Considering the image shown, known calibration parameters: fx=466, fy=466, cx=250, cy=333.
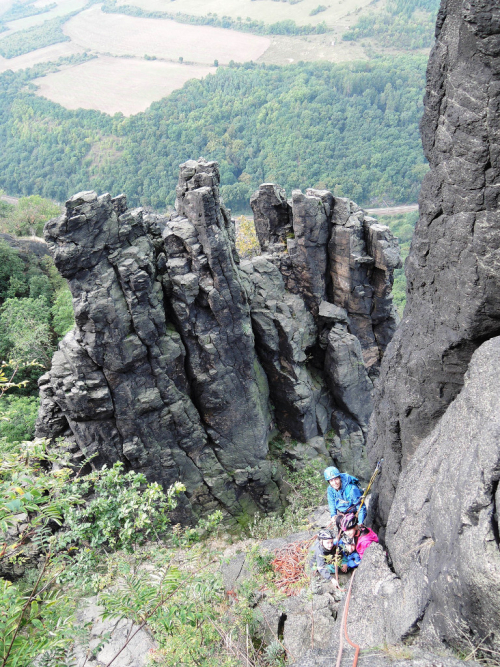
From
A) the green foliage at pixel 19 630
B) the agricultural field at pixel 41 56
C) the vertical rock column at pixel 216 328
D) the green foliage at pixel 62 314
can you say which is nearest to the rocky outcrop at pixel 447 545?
the green foliage at pixel 19 630

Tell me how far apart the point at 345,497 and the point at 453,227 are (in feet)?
24.7

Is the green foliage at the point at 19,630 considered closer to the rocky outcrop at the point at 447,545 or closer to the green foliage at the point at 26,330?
the rocky outcrop at the point at 447,545

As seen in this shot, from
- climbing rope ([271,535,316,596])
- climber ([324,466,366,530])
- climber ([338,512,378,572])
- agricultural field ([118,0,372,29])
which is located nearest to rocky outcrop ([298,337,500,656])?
climber ([338,512,378,572])

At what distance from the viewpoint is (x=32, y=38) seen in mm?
166250

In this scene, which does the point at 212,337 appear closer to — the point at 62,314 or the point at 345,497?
the point at 345,497

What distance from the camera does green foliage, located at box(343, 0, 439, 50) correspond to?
459 feet

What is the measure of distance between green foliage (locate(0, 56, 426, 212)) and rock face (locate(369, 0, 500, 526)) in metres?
80.0

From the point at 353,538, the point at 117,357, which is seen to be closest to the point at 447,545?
the point at 353,538

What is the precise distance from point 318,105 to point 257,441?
97092 millimetres

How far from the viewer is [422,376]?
1041 centimetres

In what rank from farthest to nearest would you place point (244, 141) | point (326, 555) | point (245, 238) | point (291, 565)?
1. point (244, 141)
2. point (245, 238)
3. point (291, 565)
4. point (326, 555)

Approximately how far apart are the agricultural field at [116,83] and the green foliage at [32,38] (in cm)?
3429

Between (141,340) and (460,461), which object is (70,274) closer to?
(141,340)

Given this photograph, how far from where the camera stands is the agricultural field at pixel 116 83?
114 metres
